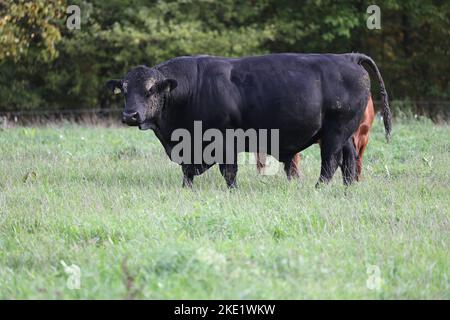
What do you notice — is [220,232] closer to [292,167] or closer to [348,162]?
[348,162]

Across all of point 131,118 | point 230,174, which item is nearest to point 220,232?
point 230,174

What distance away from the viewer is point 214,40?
911 inches

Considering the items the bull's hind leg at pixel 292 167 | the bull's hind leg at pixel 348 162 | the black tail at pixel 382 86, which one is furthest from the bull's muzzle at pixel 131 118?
the black tail at pixel 382 86

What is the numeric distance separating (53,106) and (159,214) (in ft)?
63.3

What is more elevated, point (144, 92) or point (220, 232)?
point (144, 92)

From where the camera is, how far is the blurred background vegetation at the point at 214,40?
917 inches

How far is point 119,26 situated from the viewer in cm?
2322

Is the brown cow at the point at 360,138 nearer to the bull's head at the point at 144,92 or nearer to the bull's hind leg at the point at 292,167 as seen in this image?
the bull's hind leg at the point at 292,167

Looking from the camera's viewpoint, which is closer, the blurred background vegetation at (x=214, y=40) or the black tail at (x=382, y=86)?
the black tail at (x=382, y=86)

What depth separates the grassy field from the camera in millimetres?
5070

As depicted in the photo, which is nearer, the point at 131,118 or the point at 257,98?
the point at 131,118

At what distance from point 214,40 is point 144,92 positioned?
1413 cm

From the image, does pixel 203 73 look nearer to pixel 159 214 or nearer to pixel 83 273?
pixel 159 214

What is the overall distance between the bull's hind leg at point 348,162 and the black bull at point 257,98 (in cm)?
29
